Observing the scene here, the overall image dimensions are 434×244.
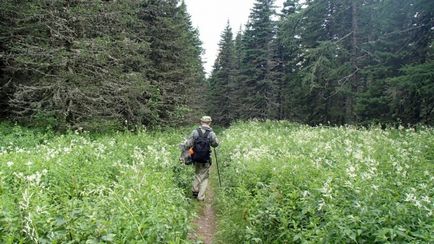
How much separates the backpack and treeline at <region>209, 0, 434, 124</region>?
1028 centimetres

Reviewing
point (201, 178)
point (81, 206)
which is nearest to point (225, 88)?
point (201, 178)

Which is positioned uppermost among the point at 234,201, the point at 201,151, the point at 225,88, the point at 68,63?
the point at 68,63

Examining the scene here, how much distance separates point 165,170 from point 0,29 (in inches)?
573

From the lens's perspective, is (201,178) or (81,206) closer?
(81,206)

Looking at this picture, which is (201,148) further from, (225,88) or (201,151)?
(225,88)

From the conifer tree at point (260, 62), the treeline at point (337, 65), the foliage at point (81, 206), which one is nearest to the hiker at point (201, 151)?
the foliage at point (81, 206)

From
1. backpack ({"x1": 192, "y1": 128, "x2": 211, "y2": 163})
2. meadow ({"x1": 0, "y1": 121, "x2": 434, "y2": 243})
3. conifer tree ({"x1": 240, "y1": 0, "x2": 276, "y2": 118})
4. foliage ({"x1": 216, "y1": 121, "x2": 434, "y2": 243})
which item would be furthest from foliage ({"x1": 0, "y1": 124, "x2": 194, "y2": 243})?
conifer tree ({"x1": 240, "y1": 0, "x2": 276, "y2": 118})

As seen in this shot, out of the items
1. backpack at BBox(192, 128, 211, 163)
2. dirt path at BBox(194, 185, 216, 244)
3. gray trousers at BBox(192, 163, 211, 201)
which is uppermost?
backpack at BBox(192, 128, 211, 163)

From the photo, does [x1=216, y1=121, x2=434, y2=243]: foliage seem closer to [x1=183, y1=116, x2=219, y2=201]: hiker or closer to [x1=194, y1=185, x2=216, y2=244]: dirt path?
[x1=194, y1=185, x2=216, y2=244]: dirt path

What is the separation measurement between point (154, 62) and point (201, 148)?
647 inches

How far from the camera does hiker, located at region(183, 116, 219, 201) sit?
9.85m

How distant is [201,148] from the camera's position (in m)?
9.84

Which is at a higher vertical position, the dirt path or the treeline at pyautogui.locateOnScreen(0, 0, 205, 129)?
the treeline at pyautogui.locateOnScreen(0, 0, 205, 129)

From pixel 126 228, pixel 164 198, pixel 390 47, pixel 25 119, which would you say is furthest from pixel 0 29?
pixel 390 47
